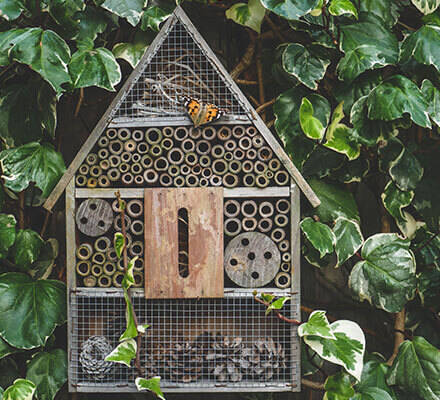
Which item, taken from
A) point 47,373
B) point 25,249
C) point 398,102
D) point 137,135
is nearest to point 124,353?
point 47,373

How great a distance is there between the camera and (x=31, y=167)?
1.50 meters

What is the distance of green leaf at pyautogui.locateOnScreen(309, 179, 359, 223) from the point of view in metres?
1.55

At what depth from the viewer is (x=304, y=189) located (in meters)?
1.42

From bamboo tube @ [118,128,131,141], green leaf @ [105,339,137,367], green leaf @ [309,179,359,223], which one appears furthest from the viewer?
green leaf @ [309,179,359,223]

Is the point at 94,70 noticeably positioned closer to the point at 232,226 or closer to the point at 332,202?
the point at 232,226

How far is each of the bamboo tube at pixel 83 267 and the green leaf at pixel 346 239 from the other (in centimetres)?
61

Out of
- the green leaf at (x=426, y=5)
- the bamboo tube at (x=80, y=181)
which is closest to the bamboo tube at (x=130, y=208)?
the bamboo tube at (x=80, y=181)

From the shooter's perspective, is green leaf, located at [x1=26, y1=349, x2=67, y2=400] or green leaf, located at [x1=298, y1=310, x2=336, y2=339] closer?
green leaf, located at [x1=298, y1=310, x2=336, y2=339]

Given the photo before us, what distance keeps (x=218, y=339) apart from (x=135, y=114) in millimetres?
577

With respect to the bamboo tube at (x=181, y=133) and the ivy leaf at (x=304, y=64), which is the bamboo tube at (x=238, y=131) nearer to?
the bamboo tube at (x=181, y=133)

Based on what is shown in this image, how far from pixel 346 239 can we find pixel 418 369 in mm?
380

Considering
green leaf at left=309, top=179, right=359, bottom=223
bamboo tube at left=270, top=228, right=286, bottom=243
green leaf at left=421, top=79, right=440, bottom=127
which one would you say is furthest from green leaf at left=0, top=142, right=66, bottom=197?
green leaf at left=421, top=79, right=440, bottom=127

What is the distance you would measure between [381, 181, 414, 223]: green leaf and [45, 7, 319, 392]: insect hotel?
0.27m

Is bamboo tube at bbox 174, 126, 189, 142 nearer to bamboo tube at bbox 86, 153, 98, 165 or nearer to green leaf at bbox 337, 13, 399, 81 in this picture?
bamboo tube at bbox 86, 153, 98, 165
